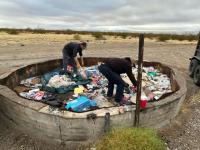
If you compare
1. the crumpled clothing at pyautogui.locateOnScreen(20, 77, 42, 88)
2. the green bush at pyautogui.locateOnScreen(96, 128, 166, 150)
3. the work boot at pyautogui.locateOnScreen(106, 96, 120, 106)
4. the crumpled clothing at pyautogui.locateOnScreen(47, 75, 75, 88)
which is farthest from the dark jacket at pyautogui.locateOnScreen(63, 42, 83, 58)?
the green bush at pyautogui.locateOnScreen(96, 128, 166, 150)

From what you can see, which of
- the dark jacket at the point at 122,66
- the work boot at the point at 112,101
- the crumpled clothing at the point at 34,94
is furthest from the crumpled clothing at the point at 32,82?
the dark jacket at the point at 122,66

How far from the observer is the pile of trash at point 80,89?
6473 millimetres

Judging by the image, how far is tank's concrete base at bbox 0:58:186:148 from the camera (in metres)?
5.33

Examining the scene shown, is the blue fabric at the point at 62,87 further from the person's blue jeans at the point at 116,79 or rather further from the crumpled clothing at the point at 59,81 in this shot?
the person's blue jeans at the point at 116,79

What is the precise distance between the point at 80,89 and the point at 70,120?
2365mm

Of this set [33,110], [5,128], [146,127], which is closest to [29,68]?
[5,128]

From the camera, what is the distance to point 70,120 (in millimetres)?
5289

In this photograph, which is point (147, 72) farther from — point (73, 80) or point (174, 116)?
point (174, 116)

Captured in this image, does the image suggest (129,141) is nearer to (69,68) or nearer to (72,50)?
(72,50)

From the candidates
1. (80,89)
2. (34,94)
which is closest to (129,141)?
(80,89)

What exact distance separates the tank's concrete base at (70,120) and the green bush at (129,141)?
0.39 meters

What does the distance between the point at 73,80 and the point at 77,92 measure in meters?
1.13

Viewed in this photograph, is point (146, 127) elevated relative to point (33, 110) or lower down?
lower down

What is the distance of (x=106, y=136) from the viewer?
202 inches
